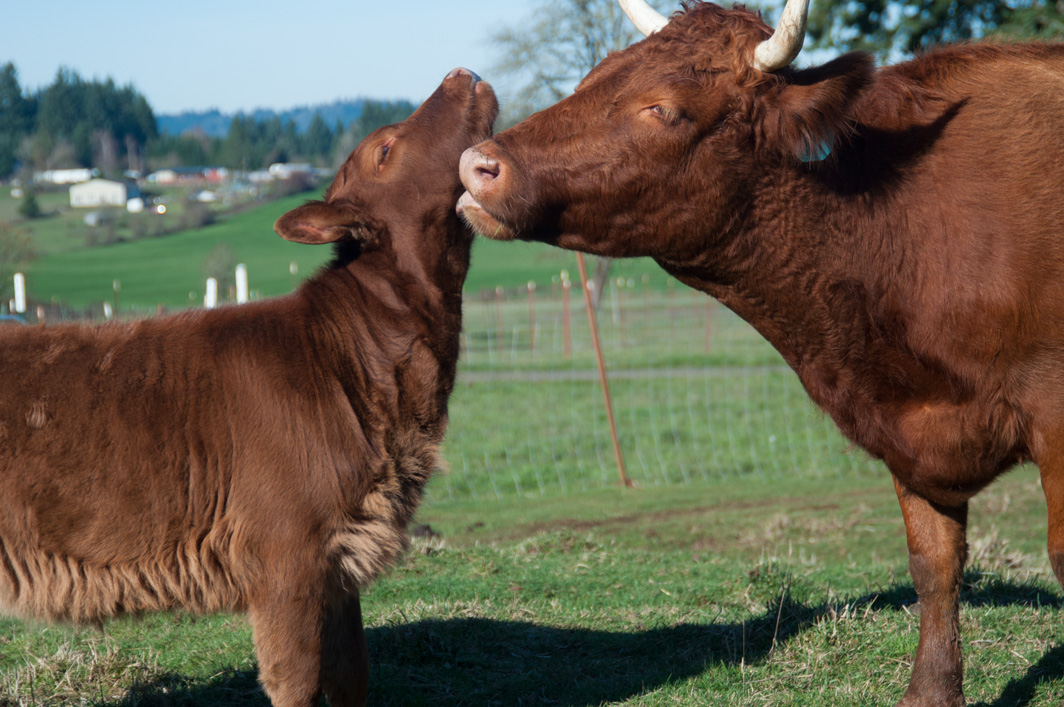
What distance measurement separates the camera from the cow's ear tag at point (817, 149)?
3.41 m

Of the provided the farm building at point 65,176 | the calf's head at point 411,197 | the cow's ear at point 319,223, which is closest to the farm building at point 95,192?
the farm building at point 65,176

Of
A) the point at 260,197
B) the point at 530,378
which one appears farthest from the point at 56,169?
the point at 530,378

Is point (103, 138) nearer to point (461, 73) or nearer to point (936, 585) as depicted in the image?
point (461, 73)

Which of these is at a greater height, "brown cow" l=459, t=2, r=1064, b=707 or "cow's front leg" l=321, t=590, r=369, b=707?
"brown cow" l=459, t=2, r=1064, b=707

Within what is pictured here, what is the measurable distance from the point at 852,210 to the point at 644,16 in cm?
112

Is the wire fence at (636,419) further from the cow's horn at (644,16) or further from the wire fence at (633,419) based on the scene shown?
the cow's horn at (644,16)

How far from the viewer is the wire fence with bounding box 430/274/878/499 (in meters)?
13.0

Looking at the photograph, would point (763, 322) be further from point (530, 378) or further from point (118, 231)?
point (118, 231)

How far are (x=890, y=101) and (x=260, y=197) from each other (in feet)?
109

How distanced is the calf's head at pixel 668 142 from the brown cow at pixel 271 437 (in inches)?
32.4

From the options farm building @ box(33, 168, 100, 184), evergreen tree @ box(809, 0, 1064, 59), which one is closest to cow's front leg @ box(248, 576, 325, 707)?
evergreen tree @ box(809, 0, 1064, 59)

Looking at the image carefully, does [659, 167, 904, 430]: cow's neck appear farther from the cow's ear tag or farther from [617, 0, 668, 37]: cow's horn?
[617, 0, 668, 37]: cow's horn

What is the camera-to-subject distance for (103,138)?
26406mm

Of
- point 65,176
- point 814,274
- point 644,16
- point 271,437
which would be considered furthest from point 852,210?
point 65,176
